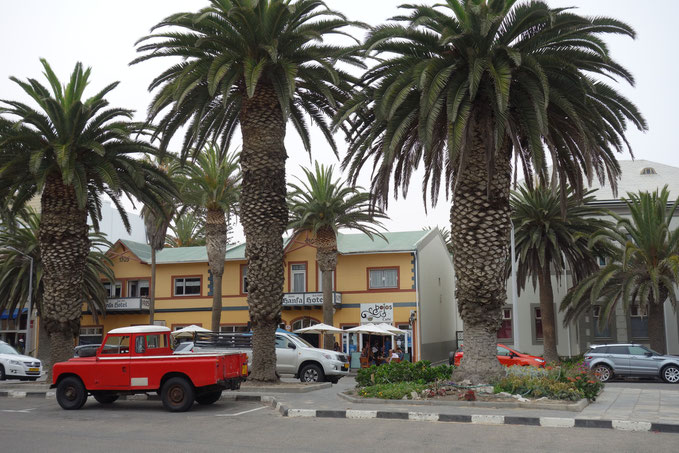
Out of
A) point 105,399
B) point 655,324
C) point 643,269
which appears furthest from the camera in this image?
point 655,324

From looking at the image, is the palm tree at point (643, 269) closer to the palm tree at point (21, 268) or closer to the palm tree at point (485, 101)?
the palm tree at point (485, 101)

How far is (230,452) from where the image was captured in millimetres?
9812

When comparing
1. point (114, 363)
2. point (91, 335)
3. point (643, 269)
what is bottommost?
point (114, 363)

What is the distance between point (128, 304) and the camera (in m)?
43.1

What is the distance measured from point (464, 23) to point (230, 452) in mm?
11344

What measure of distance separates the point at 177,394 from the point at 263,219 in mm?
6788

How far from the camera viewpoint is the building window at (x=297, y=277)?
42.5 meters

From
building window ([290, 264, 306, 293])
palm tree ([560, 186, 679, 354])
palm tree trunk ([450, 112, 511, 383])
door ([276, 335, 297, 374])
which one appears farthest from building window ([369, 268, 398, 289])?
palm tree trunk ([450, 112, 511, 383])

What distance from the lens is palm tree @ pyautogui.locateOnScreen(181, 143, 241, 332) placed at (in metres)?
35.2

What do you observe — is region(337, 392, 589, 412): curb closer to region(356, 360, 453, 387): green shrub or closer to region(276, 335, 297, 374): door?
region(356, 360, 453, 387): green shrub

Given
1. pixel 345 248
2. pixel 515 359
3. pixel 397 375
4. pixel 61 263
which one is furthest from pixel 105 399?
pixel 345 248

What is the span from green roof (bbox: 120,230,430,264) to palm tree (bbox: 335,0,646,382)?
23.2 metres

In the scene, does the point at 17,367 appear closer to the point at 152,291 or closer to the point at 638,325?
the point at 152,291

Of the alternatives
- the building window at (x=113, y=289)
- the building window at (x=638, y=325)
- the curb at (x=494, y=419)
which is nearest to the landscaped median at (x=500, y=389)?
the curb at (x=494, y=419)
